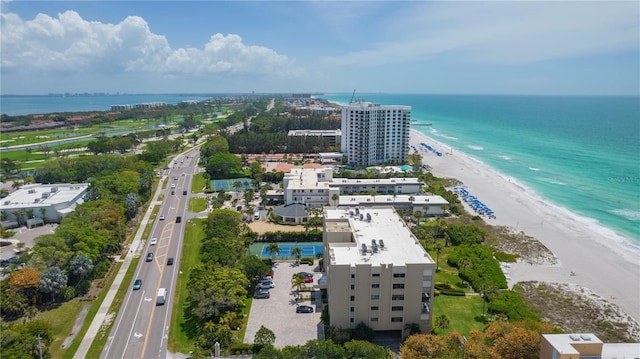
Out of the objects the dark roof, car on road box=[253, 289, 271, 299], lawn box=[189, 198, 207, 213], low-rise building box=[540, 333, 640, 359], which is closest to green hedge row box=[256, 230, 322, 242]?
the dark roof

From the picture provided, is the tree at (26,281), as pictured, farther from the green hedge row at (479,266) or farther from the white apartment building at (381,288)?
the green hedge row at (479,266)

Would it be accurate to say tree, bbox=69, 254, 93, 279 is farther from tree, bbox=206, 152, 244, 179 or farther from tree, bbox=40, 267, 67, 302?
tree, bbox=206, 152, 244, 179

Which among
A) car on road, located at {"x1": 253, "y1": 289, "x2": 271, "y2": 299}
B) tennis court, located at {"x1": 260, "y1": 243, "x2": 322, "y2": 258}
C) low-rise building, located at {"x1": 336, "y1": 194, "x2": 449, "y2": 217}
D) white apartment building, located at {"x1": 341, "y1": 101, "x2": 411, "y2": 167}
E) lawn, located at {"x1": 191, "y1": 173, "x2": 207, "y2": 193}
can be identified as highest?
white apartment building, located at {"x1": 341, "y1": 101, "x2": 411, "y2": 167}

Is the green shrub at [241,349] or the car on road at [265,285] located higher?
the car on road at [265,285]

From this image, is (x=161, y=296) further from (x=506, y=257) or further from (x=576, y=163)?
(x=576, y=163)

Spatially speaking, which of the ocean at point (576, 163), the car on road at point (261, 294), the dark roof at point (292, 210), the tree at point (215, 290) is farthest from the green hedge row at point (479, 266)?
the tree at point (215, 290)

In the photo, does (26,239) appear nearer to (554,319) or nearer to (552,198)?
(554,319)
